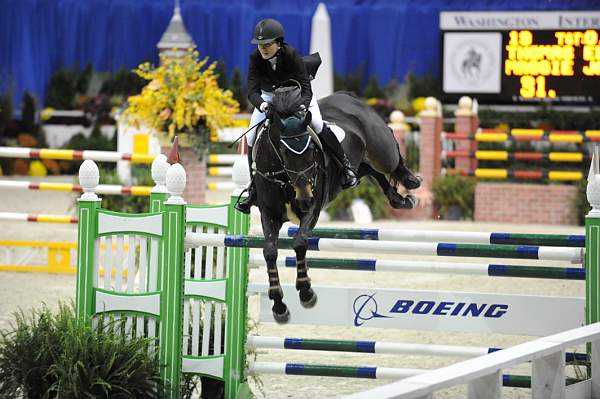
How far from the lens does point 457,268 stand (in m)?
4.69

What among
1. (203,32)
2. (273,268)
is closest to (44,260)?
(273,268)

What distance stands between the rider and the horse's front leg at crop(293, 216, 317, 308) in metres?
0.37

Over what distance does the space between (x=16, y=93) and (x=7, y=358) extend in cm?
1659

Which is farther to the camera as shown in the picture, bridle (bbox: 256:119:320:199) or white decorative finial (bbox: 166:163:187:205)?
white decorative finial (bbox: 166:163:187:205)

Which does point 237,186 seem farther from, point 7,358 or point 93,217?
point 7,358

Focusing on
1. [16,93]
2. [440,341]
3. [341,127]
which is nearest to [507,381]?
[341,127]

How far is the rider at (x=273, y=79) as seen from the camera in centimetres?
465

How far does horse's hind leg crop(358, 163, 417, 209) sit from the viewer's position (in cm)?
546

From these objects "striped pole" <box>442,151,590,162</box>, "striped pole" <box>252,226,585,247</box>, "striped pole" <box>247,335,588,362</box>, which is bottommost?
"striped pole" <box>247,335,588,362</box>

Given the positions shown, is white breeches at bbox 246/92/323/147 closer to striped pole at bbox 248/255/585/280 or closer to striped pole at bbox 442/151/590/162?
striped pole at bbox 248/255/585/280

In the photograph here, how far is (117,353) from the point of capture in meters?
4.60

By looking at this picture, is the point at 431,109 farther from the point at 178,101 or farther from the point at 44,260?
the point at 44,260

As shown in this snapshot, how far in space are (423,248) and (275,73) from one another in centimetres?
96

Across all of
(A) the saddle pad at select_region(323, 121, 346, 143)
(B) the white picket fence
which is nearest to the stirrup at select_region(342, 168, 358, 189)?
(A) the saddle pad at select_region(323, 121, 346, 143)
